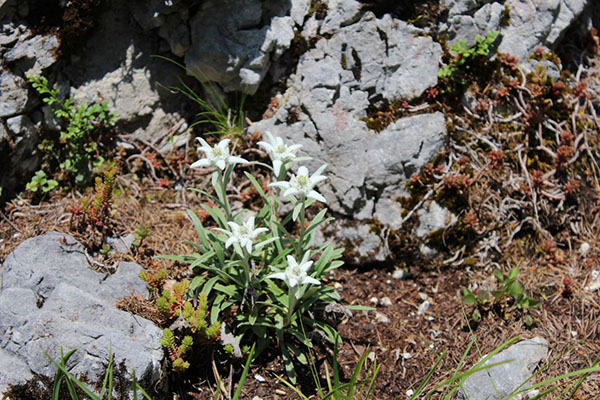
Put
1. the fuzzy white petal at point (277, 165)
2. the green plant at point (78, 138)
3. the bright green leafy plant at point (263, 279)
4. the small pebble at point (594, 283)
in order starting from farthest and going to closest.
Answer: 1. the green plant at point (78, 138)
2. the small pebble at point (594, 283)
3. the bright green leafy plant at point (263, 279)
4. the fuzzy white petal at point (277, 165)

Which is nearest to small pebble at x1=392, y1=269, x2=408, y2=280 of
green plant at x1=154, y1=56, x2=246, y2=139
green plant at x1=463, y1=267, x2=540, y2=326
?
green plant at x1=463, y1=267, x2=540, y2=326

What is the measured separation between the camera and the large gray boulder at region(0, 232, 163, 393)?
300 cm

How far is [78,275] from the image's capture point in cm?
365

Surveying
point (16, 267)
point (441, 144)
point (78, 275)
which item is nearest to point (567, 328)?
point (441, 144)

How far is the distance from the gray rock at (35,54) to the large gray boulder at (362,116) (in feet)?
6.61

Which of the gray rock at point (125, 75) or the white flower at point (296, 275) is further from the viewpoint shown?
the gray rock at point (125, 75)

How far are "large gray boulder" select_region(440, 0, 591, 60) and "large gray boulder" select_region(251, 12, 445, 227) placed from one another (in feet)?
1.16

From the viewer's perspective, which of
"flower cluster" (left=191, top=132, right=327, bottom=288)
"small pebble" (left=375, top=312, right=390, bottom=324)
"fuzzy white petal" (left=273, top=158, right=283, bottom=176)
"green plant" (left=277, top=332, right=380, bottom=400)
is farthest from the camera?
"small pebble" (left=375, top=312, right=390, bottom=324)

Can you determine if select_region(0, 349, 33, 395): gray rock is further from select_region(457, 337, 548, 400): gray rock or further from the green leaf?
the green leaf

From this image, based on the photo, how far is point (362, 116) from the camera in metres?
4.63

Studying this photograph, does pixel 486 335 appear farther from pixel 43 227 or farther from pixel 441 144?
pixel 43 227

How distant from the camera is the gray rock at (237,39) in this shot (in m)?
4.67

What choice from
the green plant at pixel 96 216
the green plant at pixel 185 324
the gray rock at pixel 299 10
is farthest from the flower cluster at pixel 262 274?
the gray rock at pixel 299 10

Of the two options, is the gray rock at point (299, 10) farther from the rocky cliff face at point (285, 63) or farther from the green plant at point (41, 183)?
the green plant at point (41, 183)
